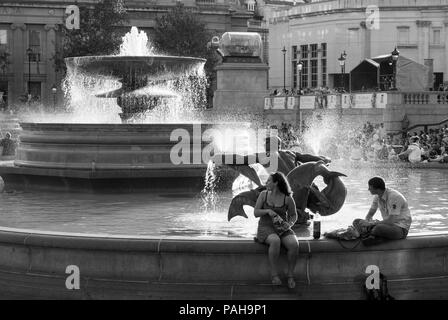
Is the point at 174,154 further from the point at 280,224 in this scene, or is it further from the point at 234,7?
the point at 234,7

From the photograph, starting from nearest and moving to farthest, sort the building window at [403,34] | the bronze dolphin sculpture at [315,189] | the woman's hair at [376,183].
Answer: the woman's hair at [376,183]
the bronze dolphin sculpture at [315,189]
the building window at [403,34]

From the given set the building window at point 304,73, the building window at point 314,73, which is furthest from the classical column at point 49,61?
the building window at point 314,73

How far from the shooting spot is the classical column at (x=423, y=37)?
64.4 m

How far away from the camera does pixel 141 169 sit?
53.7ft

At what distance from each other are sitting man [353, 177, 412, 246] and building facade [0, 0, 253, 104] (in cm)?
5767

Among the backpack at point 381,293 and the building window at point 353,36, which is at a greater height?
the building window at point 353,36

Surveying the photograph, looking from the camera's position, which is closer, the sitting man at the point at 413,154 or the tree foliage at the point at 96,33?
the sitting man at the point at 413,154

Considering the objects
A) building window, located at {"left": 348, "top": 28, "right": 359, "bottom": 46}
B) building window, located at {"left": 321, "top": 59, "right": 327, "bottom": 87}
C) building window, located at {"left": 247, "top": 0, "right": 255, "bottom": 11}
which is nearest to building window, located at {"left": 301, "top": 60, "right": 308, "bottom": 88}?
building window, located at {"left": 321, "top": 59, "right": 327, "bottom": 87}

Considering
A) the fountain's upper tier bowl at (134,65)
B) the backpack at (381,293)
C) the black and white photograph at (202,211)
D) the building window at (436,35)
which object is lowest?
the backpack at (381,293)

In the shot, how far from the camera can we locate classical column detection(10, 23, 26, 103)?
6856 cm

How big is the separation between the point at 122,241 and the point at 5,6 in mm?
60671

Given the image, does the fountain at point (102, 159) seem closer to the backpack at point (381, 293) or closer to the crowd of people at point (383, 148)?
the backpack at point (381, 293)

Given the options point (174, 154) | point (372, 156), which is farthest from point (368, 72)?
point (174, 154)

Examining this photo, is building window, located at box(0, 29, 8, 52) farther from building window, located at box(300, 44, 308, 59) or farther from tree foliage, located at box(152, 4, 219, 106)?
building window, located at box(300, 44, 308, 59)
